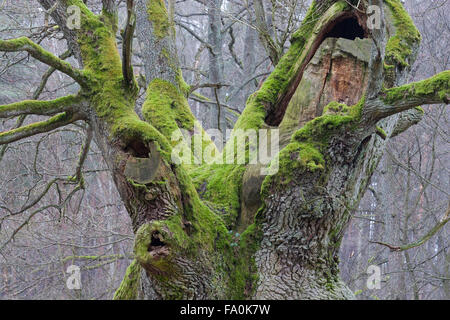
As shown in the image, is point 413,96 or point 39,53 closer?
point 413,96

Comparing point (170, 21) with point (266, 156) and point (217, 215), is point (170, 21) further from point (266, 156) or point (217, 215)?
point (217, 215)

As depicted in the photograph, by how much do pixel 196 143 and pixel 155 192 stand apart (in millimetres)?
1818

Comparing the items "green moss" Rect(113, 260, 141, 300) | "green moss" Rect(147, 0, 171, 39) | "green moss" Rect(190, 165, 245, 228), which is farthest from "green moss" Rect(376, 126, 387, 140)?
"green moss" Rect(147, 0, 171, 39)

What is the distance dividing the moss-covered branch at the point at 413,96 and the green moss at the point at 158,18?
2802 millimetres

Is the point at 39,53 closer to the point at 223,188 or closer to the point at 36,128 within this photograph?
the point at 36,128

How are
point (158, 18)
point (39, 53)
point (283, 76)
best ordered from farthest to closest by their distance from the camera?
1. point (158, 18)
2. point (283, 76)
3. point (39, 53)

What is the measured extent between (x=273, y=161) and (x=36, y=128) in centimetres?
181

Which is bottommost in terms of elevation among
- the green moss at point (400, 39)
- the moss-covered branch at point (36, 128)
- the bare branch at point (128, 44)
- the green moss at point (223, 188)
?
the green moss at point (223, 188)

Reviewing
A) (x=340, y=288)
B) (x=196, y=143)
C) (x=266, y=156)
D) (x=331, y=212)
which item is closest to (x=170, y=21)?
(x=196, y=143)

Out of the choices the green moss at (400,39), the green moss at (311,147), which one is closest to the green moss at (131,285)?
the green moss at (311,147)

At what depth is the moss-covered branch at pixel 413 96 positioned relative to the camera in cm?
257

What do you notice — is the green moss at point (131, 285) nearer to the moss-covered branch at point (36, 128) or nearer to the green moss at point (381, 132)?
the moss-covered branch at point (36, 128)

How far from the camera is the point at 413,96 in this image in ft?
8.69

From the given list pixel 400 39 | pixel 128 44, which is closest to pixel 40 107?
pixel 128 44
